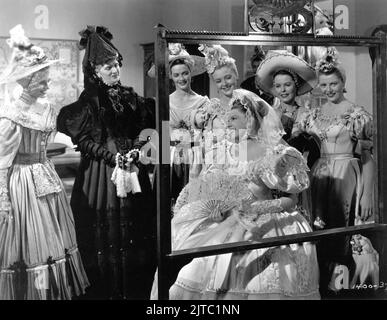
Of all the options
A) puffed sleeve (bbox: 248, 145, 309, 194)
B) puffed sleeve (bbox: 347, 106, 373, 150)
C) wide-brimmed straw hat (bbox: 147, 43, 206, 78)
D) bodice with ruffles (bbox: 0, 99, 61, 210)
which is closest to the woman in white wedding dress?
puffed sleeve (bbox: 248, 145, 309, 194)

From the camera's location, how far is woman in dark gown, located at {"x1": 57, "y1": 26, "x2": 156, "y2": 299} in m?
3.41

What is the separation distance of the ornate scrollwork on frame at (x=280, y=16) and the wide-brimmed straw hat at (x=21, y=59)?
123 centimetres

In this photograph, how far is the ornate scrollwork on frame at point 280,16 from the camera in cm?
362

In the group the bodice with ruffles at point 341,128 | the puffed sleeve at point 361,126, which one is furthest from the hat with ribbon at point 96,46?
the puffed sleeve at point 361,126

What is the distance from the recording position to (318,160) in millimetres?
3807

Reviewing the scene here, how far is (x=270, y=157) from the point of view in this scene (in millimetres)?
3678

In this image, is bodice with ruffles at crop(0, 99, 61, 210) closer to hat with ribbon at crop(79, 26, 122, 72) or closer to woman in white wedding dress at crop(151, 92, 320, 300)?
hat with ribbon at crop(79, 26, 122, 72)

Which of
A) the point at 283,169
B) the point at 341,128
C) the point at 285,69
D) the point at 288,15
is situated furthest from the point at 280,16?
the point at 283,169

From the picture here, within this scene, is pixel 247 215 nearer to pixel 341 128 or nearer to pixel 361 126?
pixel 341 128

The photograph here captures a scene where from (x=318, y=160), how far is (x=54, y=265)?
1744 mm

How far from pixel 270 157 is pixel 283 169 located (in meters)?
0.11

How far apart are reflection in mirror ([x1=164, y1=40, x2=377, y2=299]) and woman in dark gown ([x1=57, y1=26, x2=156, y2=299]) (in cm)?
20

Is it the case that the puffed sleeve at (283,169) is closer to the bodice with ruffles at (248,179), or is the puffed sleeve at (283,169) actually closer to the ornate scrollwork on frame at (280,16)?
the bodice with ruffles at (248,179)

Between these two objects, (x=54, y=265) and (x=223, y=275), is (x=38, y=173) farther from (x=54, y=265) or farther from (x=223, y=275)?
(x=223, y=275)
